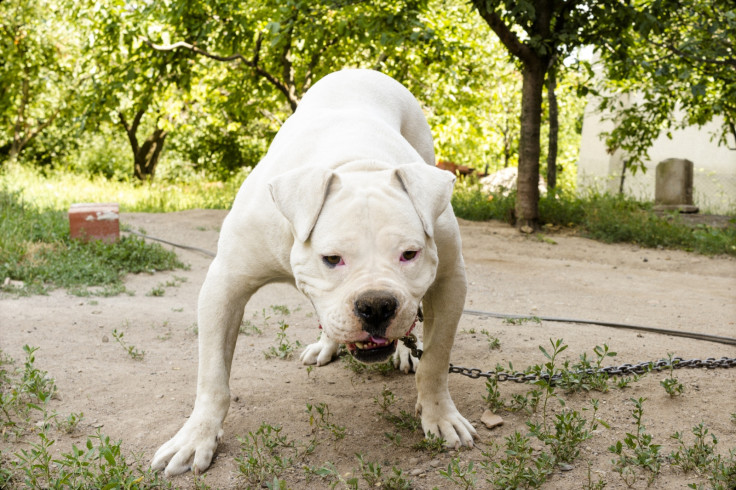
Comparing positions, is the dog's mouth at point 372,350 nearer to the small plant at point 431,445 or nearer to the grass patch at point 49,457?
the small plant at point 431,445

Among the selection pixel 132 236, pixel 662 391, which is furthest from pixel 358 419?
pixel 132 236

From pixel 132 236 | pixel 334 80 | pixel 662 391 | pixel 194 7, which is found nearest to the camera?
pixel 662 391

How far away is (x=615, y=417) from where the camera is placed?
311cm

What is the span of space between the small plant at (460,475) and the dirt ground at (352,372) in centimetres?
7

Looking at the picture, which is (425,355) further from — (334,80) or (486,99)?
(486,99)

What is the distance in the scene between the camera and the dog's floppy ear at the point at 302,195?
2.48 meters

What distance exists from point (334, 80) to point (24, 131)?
16.8 meters

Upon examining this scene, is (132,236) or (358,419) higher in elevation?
(132,236)

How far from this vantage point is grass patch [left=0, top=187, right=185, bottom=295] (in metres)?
5.88

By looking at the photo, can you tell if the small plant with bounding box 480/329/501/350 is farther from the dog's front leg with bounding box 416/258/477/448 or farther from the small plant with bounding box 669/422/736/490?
the small plant with bounding box 669/422/736/490

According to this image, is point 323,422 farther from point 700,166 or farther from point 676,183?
point 700,166

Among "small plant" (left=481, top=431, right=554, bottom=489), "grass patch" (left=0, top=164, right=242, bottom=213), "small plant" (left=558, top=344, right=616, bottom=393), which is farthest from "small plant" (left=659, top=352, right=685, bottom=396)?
"grass patch" (left=0, top=164, right=242, bottom=213)

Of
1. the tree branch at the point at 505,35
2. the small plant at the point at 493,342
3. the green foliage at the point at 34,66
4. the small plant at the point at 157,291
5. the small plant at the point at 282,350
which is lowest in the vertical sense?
the small plant at the point at 282,350

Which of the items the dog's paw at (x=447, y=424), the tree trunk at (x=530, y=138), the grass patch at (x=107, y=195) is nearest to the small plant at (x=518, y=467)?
the dog's paw at (x=447, y=424)
